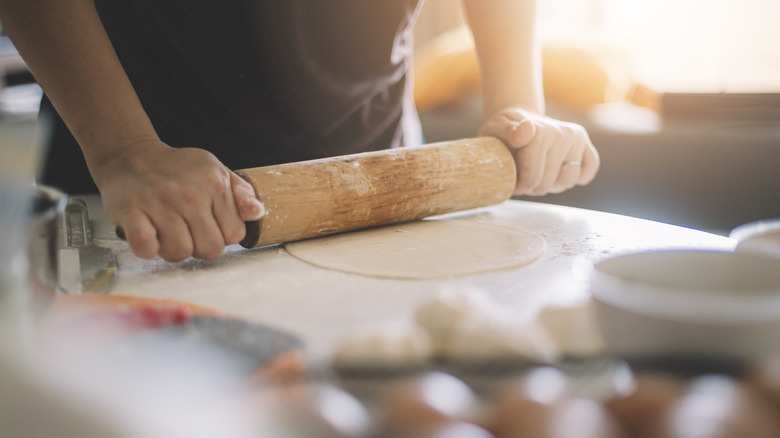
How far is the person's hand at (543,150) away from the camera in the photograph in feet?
3.49

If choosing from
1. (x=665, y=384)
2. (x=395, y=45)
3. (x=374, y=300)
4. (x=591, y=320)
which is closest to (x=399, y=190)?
(x=374, y=300)

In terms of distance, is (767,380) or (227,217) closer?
(767,380)

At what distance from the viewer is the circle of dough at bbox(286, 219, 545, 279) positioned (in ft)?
2.45

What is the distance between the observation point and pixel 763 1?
339 centimetres

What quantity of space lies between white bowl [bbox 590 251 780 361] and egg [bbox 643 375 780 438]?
0.06m

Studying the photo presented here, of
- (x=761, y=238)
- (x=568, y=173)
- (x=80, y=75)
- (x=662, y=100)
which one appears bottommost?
(x=662, y=100)

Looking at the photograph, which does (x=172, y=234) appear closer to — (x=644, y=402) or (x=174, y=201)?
(x=174, y=201)

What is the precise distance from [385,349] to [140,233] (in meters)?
0.41

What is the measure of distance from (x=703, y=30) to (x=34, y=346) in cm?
407

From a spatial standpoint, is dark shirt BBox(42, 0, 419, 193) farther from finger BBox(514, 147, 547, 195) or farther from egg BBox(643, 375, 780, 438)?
egg BBox(643, 375, 780, 438)

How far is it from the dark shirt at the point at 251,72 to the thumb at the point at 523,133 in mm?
314

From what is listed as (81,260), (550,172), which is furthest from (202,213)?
(550,172)

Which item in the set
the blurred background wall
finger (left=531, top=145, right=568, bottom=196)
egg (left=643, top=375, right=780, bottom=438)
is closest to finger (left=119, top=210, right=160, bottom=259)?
egg (left=643, top=375, right=780, bottom=438)

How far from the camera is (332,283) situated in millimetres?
707
